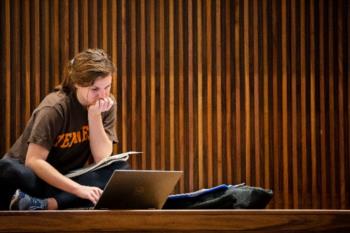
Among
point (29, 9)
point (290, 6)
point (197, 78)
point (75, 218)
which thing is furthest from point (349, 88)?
point (75, 218)

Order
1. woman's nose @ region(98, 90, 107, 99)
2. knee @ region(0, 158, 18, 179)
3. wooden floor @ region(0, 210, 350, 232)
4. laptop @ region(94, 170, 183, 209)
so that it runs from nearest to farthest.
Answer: wooden floor @ region(0, 210, 350, 232), laptop @ region(94, 170, 183, 209), knee @ region(0, 158, 18, 179), woman's nose @ region(98, 90, 107, 99)

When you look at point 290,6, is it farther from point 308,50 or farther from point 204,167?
point 204,167

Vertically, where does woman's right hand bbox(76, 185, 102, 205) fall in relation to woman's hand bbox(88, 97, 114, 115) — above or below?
below

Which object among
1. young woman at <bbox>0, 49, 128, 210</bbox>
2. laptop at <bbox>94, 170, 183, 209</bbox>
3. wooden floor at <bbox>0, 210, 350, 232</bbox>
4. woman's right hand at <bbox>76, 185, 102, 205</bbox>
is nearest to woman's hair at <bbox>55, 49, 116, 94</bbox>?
young woman at <bbox>0, 49, 128, 210</bbox>

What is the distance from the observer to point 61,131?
11.4ft

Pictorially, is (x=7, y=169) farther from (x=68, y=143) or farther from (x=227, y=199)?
(x=227, y=199)

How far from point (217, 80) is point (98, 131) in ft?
6.42

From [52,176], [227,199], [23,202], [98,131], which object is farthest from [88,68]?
[227,199]

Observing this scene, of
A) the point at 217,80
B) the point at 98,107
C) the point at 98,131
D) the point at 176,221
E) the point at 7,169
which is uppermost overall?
the point at 217,80

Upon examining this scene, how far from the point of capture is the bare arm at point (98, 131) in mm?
3490

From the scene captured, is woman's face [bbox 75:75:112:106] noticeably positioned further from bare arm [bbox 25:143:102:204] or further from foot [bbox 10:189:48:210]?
foot [bbox 10:189:48:210]

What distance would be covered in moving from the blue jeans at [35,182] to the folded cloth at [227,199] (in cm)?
55

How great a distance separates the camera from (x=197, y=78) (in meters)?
5.32

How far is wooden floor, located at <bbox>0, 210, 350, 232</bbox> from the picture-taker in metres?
2.45
